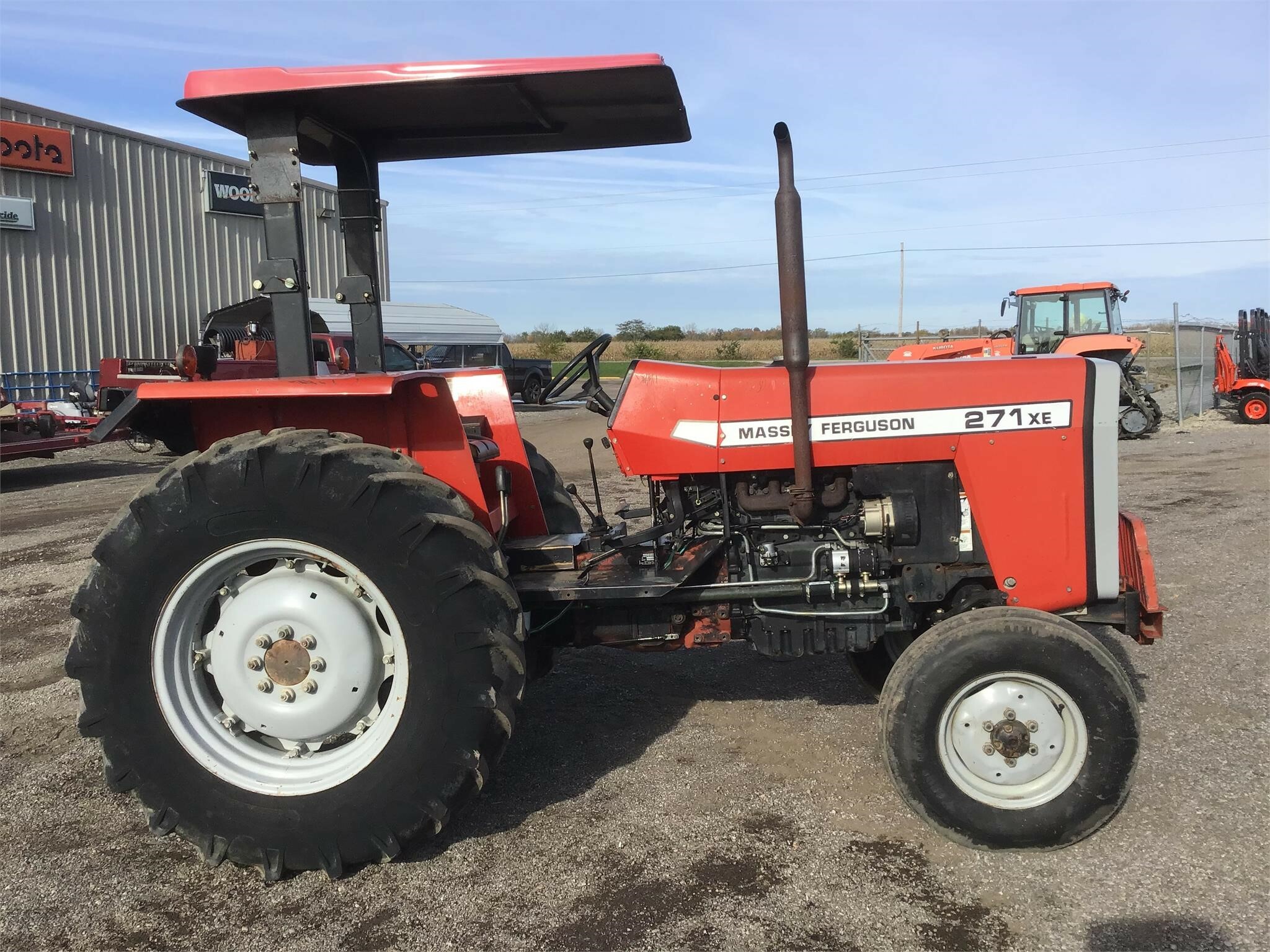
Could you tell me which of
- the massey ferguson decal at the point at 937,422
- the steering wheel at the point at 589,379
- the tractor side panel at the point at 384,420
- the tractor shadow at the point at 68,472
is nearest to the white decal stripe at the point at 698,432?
the massey ferguson decal at the point at 937,422

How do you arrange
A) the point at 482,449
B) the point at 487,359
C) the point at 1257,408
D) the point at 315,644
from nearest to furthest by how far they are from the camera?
1. the point at 315,644
2. the point at 482,449
3. the point at 1257,408
4. the point at 487,359

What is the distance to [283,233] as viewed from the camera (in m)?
2.87

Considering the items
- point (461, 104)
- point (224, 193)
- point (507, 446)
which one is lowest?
point (507, 446)

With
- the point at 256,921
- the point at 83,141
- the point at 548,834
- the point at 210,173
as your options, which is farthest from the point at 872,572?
the point at 210,173

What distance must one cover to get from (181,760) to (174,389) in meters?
1.07

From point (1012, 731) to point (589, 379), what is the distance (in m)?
1.81

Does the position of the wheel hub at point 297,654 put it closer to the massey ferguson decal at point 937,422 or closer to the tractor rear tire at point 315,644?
the tractor rear tire at point 315,644

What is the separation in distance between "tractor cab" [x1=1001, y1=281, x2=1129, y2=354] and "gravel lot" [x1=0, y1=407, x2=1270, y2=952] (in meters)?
13.6

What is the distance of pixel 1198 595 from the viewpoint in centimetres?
551

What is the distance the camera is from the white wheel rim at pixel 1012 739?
9.02 feet

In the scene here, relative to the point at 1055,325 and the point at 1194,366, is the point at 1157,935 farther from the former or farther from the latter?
the point at 1194,366

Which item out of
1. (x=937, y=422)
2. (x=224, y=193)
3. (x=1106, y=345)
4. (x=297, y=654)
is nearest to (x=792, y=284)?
(x=937, y=422)

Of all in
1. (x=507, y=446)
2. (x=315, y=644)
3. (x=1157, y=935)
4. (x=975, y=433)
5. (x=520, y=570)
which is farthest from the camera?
(x=507, y=446)

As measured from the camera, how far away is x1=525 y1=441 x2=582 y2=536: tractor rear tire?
3980 mm
